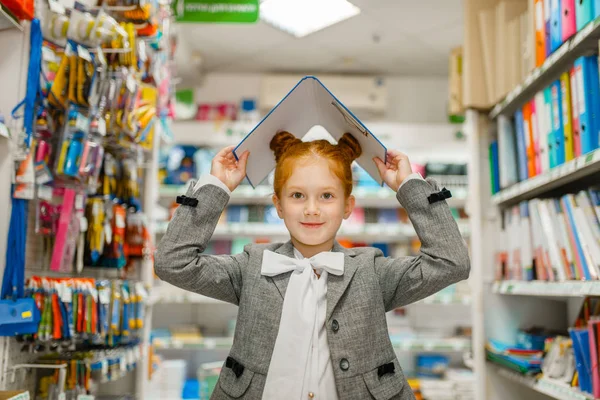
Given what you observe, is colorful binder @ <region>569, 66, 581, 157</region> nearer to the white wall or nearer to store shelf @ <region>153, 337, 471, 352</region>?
store shelf @ <region>153, 337, 471, 352</region>

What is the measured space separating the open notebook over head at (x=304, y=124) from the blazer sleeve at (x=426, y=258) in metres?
0.18

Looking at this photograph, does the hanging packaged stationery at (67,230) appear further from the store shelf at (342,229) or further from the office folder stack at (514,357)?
the store shelf at (342,229)

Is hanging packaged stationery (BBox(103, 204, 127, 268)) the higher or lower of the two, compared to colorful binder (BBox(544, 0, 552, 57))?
lower

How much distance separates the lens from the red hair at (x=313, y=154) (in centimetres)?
158

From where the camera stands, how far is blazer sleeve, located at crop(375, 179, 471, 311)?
1465mm

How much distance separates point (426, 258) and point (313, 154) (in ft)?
1.38

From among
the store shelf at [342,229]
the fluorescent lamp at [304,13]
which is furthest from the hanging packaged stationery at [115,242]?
the fluorescent lamp at [304,13]

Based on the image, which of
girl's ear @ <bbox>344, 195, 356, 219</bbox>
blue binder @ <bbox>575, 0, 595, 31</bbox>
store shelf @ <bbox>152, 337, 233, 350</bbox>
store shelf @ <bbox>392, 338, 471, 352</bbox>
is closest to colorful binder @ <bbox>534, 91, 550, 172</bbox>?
blue binder @ <bbox>575, 0, 595, 31</bbox>

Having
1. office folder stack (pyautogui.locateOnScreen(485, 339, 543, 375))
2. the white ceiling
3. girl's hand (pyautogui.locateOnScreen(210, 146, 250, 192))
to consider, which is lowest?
office folder stack (pyautogui.locateOnScreen(485, 339, 543, 375))

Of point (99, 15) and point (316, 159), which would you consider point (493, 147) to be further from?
point (99, 15)

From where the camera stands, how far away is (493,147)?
289cm

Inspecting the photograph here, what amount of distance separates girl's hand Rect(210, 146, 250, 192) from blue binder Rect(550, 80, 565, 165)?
125cm

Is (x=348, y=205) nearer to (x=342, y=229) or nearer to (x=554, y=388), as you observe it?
(x=554, y=388)

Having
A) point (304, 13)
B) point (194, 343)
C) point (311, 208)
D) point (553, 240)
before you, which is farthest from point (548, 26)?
point (194, 343)
